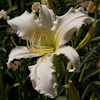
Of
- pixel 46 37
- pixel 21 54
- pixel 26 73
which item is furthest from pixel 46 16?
pixel 26 73

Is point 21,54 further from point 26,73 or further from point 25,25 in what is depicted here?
point 26,73

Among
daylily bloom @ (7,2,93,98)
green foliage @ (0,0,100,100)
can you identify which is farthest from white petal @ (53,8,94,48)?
green foliage @ (0,0,100,100)

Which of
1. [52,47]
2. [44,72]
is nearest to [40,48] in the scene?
[52,47]

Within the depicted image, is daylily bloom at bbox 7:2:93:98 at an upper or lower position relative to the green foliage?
upper

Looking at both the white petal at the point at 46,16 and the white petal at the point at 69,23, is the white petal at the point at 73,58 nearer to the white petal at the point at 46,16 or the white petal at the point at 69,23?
the white petal at the point at 69,23

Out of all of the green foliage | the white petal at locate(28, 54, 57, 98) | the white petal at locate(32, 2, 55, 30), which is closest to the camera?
the white petal at locate(28, 54, 57, 98)

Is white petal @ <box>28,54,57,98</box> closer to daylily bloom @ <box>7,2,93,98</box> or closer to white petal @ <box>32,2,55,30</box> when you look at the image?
daylily bloom @ <box>7,2,93,98</box>
